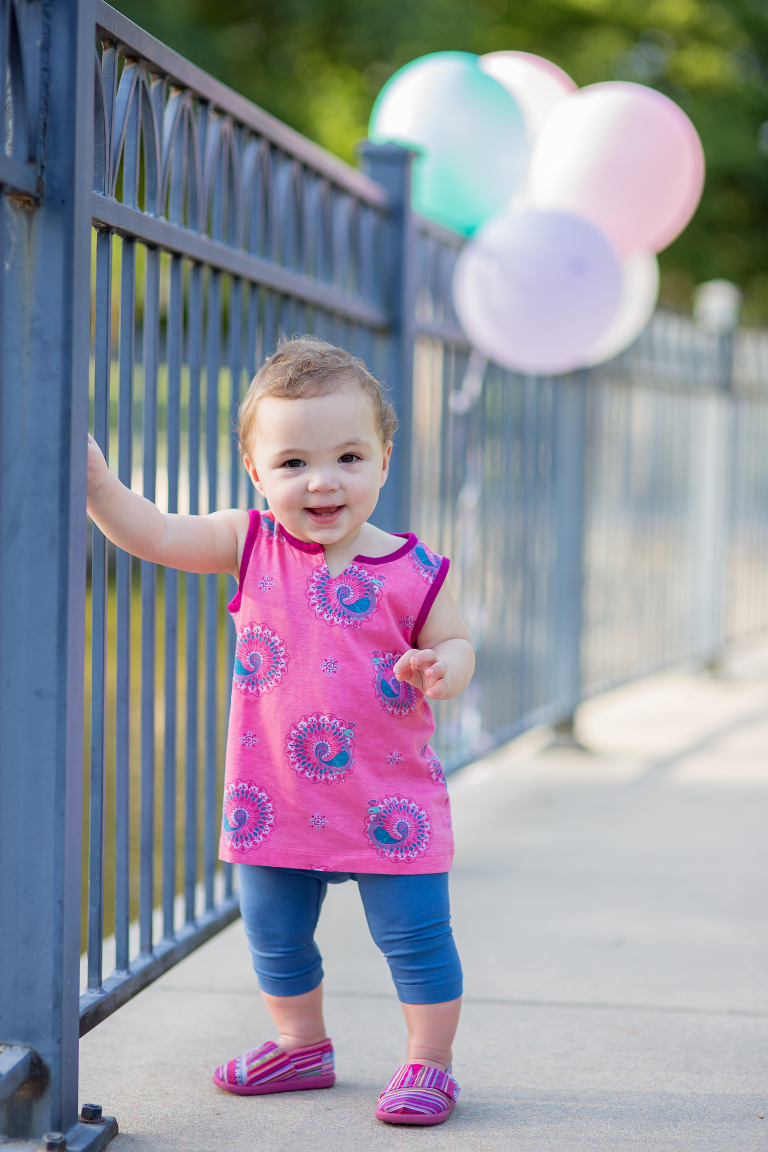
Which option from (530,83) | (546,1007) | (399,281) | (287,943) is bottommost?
(546,1007)

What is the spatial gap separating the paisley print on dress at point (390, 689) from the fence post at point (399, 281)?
5.39ft

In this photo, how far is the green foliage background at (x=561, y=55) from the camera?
1611cm

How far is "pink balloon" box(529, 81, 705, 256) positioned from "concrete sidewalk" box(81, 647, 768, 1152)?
203cm

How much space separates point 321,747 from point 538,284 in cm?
226

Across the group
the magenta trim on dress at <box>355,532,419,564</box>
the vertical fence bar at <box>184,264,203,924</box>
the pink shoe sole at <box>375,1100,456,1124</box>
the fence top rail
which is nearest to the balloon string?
the fence top rail

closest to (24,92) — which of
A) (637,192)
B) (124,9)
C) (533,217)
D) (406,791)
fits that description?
(406,791)

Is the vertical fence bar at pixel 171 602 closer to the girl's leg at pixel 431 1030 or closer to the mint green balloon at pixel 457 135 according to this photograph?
the girl's leg at pixel 431 1030

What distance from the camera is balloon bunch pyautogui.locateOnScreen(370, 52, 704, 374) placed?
3979 millimetres

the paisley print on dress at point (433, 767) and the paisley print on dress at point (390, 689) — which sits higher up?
the paisley print on dress at point (390, 689)

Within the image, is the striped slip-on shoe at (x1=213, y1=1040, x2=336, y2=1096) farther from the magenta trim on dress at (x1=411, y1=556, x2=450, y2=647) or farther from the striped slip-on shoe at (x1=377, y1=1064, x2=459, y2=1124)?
the magenta trim on dress at (x1=411, y1=556, x2=450, y2=647)

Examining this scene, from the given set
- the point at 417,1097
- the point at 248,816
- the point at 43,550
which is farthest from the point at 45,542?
the point at 417,1097

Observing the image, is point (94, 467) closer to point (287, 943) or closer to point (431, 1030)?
point (287, 943)

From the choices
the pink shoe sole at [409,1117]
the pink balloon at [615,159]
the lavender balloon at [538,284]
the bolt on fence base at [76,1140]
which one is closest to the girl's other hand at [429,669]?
the pink shoe sole at [409,1117]

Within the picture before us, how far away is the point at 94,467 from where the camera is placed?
2.02 metres
